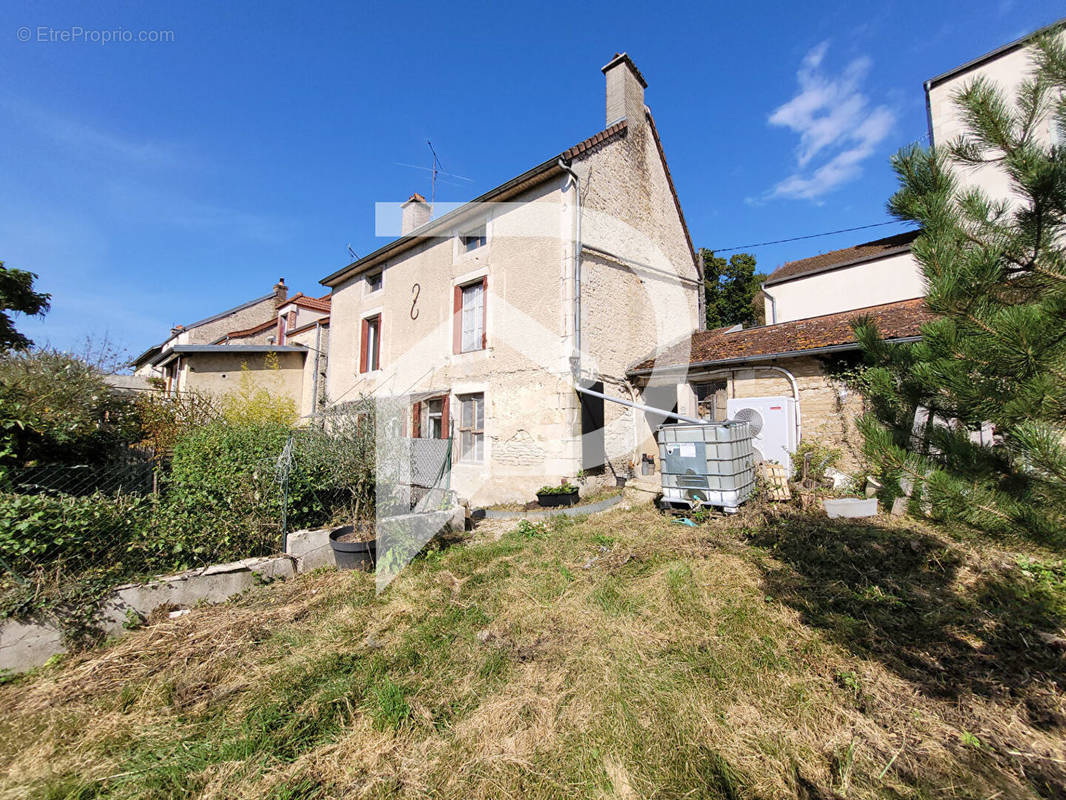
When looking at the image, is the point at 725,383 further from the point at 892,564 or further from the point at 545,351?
the point at 892,564

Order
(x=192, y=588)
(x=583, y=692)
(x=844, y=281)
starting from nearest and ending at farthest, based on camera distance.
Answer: (x=583, y=692)
(x=192, y=588)
(x=844, y=281)

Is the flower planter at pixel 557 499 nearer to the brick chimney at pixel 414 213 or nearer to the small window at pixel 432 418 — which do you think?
the small window at pixel 432 418

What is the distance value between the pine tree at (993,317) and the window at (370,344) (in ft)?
39.1

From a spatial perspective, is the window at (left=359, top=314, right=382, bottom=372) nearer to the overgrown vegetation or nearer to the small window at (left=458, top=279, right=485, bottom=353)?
the small window at (left=458, top=279, right=485, bottom=353)

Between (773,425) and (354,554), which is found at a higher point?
(773,425)

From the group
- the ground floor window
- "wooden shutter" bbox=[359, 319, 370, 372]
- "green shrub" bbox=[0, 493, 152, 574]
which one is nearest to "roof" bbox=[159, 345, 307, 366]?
"wooden shutter" bbox=[359, 319, 370, 372]

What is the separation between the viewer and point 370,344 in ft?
41.1

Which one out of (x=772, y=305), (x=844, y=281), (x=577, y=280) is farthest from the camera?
(x=772, y=305)

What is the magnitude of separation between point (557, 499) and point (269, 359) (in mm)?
12382

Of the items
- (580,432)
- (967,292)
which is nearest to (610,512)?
(580,432)

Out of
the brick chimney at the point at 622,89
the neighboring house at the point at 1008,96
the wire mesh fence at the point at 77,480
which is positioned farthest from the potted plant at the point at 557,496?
the brick chimney at the point at 622,89

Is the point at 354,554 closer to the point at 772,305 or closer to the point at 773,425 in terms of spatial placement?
the point at 773,425

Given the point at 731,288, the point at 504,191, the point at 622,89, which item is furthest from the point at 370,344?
the point at 731,288

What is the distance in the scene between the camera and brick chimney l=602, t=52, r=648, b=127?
986 centimetres
